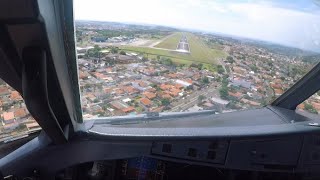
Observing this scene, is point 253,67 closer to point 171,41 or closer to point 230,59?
point 230,59

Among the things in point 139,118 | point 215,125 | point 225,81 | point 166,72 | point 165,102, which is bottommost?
point 215,125

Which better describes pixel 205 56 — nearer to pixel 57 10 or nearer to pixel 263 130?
pixel 263 130

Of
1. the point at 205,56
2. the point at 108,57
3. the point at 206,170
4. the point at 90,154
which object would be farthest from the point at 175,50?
the point at 206,170

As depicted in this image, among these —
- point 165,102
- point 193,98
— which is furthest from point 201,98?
point 165,102

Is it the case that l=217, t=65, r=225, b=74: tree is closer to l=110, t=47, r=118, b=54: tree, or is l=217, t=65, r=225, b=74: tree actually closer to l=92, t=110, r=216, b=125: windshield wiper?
l=92, t=110, r=216, b=125: windshield wiper

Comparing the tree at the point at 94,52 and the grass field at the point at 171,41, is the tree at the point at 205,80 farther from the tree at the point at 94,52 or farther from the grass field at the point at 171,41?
the tree at the point at 94,52

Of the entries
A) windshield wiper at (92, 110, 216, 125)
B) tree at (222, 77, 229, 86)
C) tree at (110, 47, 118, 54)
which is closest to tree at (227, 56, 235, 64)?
tree at (222, 77, 229, 86)
